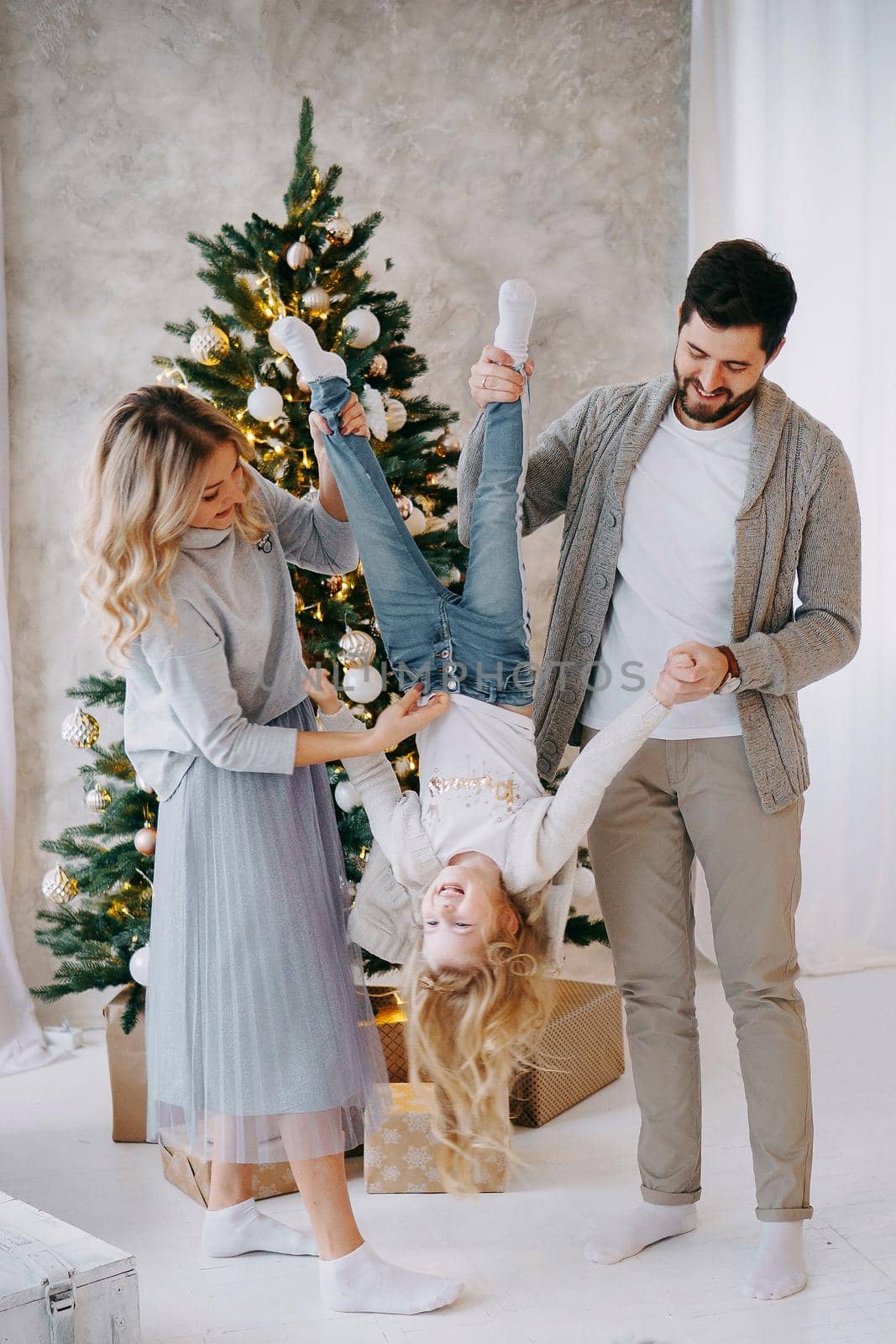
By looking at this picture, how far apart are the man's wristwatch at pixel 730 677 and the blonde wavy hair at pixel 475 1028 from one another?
0.48 meters

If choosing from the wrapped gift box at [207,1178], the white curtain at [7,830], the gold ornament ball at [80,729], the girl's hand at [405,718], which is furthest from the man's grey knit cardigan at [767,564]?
the white curtain at [7,830]

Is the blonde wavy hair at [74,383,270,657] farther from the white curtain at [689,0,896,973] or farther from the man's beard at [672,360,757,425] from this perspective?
the white curtain at [689,0,896,973]

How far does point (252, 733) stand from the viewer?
1812 mm

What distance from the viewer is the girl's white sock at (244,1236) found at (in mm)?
2123

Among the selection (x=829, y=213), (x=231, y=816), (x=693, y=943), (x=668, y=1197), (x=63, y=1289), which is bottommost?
(x=668, y=1197)

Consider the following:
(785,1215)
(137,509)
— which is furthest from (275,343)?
(785,1215)

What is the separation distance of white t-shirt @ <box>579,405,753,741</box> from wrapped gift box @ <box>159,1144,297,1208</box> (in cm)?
114

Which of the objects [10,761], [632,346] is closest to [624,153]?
[632,346]

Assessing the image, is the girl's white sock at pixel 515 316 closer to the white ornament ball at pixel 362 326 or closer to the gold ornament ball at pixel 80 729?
the white ornament ball at pixel 362 326

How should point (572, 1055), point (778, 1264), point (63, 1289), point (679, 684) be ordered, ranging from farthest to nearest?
point (572, 1055), point (778, 1264), point (679, 684), point (63, 1289)

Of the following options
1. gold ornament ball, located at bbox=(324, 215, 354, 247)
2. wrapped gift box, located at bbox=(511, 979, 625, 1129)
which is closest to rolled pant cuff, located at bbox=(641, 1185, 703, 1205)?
wrapped gift box, located at bbox=(511, 979, 625, 1129)

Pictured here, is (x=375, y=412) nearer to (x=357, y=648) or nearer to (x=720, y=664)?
(x=357, y=648)

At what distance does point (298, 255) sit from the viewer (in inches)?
92.3

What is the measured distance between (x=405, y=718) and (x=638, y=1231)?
3.27 ft
